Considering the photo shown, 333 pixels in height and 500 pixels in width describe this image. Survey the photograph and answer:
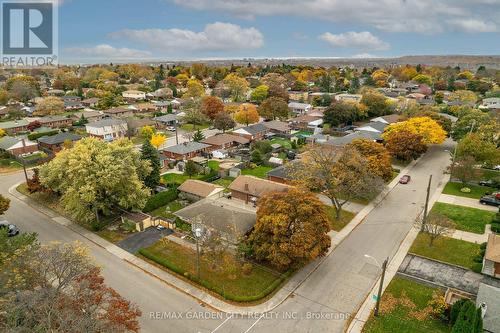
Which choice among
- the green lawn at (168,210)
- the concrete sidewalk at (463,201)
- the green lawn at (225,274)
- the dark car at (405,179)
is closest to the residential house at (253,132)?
the green lawn at (168,210)

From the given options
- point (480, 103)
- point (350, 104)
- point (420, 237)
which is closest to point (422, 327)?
point (420, 237)

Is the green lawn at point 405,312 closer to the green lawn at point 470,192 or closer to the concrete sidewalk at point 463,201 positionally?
the concrete sidewalk at point 463,201

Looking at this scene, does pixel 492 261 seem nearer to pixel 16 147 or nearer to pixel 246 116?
pixel 246 116

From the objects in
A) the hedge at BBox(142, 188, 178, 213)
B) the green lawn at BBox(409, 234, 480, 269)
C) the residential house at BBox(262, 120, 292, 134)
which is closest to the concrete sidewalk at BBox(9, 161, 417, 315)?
the green lawn at BBox(409, 234, 480, 269)

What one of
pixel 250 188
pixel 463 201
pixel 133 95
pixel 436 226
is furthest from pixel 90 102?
pixel 436 226

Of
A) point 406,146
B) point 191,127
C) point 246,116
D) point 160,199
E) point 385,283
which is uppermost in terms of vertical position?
point 246,116

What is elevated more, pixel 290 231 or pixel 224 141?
pixel 224 141
